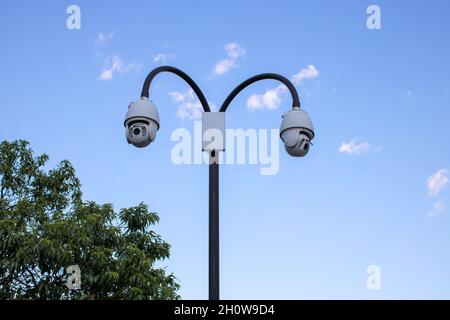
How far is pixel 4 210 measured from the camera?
16.8m

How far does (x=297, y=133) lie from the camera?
789cm

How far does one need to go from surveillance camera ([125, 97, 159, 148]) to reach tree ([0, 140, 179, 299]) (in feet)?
26.9

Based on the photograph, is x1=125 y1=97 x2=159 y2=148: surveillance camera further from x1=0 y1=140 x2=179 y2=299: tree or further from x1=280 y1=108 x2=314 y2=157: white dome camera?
x1=0 y1=140 x2=179 y2=299: tree

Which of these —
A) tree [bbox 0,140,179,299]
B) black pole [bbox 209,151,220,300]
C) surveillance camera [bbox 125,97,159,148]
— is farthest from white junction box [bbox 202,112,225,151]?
tree [bbox 0,140,179,299]

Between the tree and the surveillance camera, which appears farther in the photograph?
the tree

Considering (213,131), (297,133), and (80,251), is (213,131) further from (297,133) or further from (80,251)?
(80,251)

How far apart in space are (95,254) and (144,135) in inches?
340

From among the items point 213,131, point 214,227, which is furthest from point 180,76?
point 214,227

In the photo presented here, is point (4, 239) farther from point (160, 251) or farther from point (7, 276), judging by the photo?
point (160, 251)

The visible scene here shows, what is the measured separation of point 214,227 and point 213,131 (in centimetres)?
122

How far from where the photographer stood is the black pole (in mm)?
7500

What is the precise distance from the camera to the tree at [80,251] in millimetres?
15492

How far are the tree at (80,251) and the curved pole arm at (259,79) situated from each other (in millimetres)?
8294
